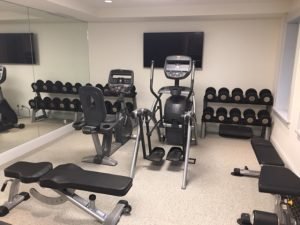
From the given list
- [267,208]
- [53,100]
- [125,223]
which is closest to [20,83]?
[53,100]

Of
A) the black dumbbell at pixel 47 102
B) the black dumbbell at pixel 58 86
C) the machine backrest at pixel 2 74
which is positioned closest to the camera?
the machine backrest at pixel 2 74

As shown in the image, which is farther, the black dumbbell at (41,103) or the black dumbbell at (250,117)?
the black dumbbell at (41,103)

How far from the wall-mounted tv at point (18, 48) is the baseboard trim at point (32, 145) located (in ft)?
4.20

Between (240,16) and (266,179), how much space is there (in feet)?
10.4

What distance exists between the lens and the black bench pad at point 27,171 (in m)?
2.13

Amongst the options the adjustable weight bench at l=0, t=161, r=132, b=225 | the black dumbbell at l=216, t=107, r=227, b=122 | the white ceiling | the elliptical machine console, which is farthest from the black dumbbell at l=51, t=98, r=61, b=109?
the black dumbbell at l=216, t=107, r=227, b=122

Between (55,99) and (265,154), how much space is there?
3.85 metres

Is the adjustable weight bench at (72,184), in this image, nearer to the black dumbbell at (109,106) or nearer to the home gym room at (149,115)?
the home gym room at (149,115)

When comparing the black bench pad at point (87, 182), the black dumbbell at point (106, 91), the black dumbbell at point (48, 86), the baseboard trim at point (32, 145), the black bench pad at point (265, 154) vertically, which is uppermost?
the black dumbbell at point (48, 86)

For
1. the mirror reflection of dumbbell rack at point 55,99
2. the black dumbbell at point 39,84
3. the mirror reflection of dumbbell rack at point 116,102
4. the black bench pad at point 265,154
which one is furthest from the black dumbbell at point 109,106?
the black bench pad at point 265,154

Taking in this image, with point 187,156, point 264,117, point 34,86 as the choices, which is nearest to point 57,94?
point 34,86

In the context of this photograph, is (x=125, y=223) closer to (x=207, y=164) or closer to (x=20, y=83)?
(x=207, y=164)

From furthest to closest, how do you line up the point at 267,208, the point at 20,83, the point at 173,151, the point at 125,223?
the point at 20,83 < the point at 173,151 < the point at 267,208 < the point at 125,223

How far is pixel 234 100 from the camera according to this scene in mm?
4422
